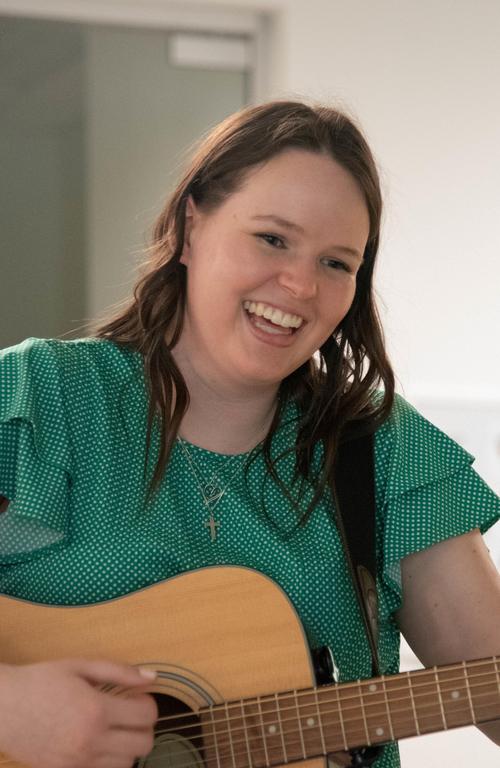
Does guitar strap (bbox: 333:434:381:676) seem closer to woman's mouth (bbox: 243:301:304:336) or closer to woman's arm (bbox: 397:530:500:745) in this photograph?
woman's arm (bbox: 397:530:500:745)

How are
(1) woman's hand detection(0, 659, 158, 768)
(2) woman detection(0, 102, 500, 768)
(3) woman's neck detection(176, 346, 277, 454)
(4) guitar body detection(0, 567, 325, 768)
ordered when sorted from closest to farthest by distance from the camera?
(1) woman's hand detection(0, 659, 158, 768)
(4) guitar body detection(0, 567, 325, 768)
(2) woman detection(0, 102, 500, 768)
(3) woman's neck detection(176, 346, 277, 454)

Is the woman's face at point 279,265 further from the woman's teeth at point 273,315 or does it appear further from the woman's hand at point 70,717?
the woman's hand at point 70,717

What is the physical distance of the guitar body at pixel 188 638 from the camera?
136 cm

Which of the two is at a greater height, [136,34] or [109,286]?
[136,34]

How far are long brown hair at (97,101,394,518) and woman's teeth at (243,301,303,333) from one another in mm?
150

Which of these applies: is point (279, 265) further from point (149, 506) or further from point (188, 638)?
point (188, 638)

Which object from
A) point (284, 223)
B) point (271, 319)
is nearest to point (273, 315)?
point (271, 319)

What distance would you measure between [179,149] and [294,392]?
1.38 m

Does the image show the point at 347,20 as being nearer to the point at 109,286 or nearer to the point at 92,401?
the point at 109,286

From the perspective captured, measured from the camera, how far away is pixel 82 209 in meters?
2.79

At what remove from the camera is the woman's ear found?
163 cm

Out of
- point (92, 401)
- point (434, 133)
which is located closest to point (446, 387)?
point (434, 133)

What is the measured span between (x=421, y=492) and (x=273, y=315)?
328 mm

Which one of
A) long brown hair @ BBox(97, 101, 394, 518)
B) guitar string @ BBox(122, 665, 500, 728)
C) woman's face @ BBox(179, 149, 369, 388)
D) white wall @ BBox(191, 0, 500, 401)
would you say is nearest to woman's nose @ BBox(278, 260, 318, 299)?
woman's face @ BBox(179, 149, 369, 388)
